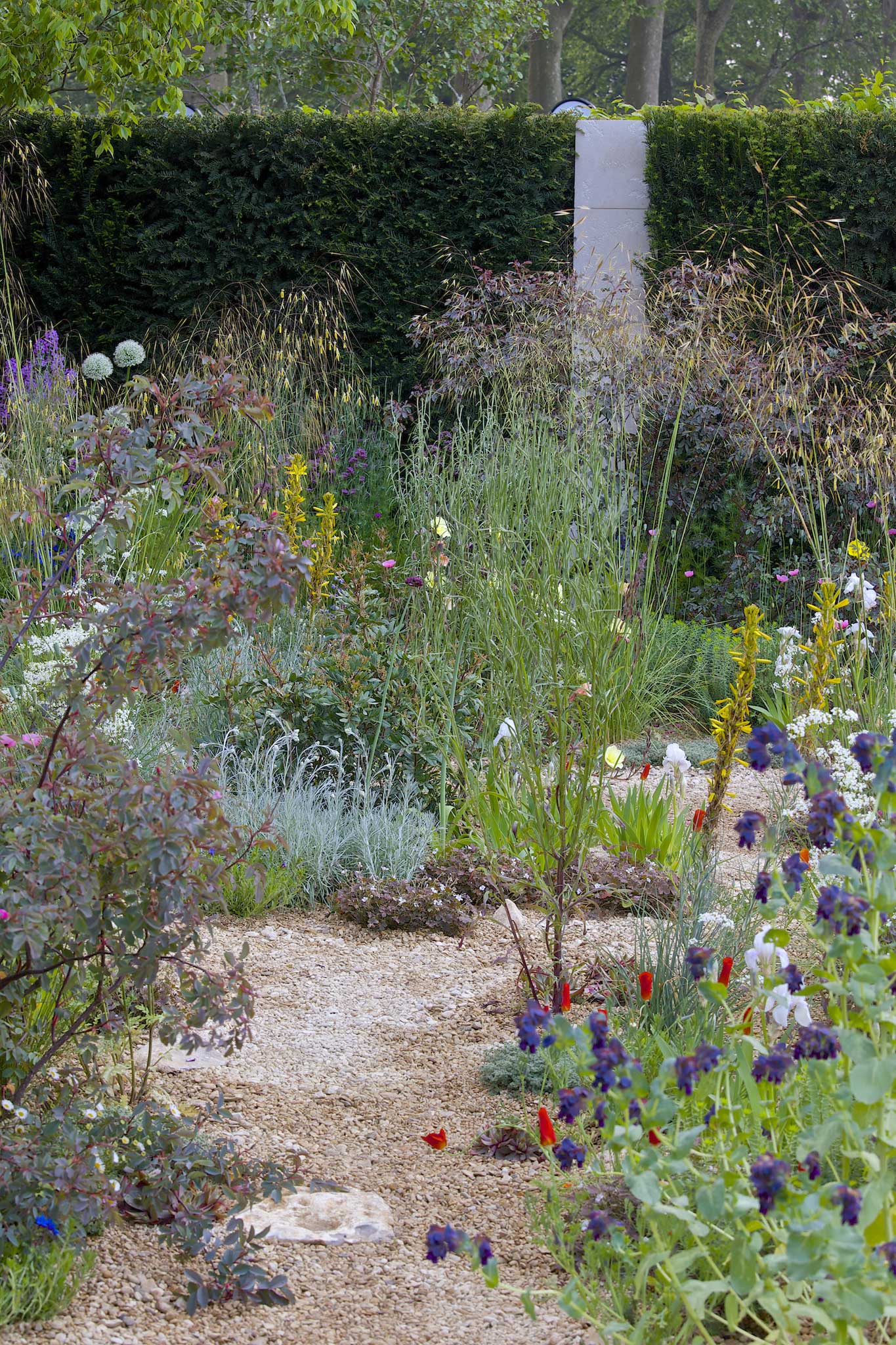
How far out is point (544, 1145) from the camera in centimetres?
171

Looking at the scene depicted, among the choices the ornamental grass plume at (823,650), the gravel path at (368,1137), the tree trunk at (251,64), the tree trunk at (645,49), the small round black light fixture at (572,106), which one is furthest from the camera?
the tree trunk at (645,49)

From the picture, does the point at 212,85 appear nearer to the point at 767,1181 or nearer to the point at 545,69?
the point at 545,69

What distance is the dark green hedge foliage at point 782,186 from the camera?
780 centimetres

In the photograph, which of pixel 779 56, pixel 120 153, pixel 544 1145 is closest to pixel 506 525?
pixel 544 1145

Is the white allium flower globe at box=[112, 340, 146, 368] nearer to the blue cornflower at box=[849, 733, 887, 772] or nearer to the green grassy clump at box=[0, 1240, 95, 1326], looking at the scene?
the green grassy clump at box=[0, 1240, 95, 1326]

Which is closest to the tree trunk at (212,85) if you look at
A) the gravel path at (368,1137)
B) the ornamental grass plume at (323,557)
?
the ornamental grass plume at (323,557)

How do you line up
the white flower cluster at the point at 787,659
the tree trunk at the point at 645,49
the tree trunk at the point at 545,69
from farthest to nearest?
the tree trunk at the point at 545,69 < the tree trunk at the point at 645,49 < the white flower cluster at the point at 787,659

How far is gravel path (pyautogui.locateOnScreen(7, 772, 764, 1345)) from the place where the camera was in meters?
1.73

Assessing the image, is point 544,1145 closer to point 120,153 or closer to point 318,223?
point 318,223

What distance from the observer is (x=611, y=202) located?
8422mm

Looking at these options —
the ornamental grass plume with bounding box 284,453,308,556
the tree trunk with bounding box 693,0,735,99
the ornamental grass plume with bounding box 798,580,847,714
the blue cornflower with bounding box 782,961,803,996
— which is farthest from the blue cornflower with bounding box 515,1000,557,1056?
the tree trunk with bounding box 693,0,735,99

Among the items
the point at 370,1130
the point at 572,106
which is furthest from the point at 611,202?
the point at 370,1130

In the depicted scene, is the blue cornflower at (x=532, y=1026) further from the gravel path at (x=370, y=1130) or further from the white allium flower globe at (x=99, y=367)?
the white allium flower globe at (x=99, y=367)

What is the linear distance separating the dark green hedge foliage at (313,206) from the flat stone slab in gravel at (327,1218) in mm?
6803
